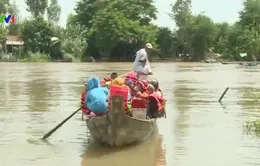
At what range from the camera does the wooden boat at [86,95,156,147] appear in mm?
8594

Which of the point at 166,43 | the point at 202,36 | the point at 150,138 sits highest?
the point at 202,36

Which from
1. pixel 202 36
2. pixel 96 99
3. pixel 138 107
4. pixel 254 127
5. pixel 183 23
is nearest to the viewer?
pixel 96 99

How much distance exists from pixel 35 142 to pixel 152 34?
51469mm

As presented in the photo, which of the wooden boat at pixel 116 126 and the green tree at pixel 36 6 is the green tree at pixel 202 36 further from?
the wooden boat at pixel 116 126

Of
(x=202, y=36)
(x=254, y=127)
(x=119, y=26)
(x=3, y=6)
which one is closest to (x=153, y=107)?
(x=254, y=127)

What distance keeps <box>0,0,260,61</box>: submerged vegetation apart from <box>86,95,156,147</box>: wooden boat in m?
49.3

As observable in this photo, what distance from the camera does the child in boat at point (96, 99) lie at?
906cm

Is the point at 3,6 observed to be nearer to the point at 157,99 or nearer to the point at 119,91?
the point at 157,99

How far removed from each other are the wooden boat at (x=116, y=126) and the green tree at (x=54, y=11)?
73.5 m

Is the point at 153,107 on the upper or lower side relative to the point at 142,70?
lower

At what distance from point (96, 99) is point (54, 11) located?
7395 cm

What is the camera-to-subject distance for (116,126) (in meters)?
8.66

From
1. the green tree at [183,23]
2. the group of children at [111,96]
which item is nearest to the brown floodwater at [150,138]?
the group of children at [111,96]

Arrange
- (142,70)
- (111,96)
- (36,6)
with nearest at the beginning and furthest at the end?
(111,96)
(142,70)
(36,6)
